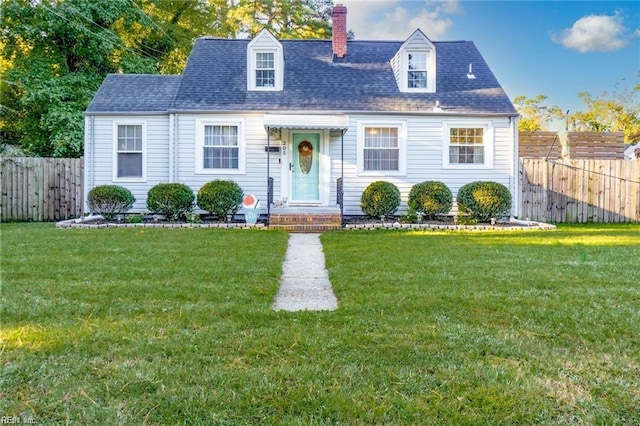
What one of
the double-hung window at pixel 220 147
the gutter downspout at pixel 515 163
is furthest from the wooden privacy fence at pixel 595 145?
the double-hung window at pixel 220 147

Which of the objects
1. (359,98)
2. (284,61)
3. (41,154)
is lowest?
(41,154)

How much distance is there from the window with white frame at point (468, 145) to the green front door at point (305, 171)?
384 cm

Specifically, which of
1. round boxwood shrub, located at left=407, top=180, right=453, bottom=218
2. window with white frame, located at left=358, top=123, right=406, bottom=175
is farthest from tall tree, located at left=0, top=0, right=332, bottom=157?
round boxwood shrub, located at left=407, top=180, right=453, bottom=218

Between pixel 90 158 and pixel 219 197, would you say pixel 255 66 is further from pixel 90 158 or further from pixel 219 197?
pixel 90 158

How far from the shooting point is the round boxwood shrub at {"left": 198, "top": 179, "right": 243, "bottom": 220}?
442 inches

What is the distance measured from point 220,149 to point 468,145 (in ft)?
24.2

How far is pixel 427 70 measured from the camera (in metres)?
13.1

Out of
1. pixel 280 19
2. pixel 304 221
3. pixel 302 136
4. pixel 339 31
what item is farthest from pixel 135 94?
pixel 280 19

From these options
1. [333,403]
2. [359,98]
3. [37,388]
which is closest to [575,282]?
[333,403]

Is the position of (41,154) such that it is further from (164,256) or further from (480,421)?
(480,421)

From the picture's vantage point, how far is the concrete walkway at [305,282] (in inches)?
166

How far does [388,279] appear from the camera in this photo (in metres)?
5.02

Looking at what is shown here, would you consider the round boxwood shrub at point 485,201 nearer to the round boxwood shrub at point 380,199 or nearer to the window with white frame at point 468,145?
the window with white frame at point 468,145

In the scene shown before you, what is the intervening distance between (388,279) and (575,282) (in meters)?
2.10
